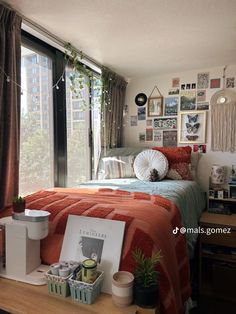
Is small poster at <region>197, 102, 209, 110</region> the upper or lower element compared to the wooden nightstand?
upper

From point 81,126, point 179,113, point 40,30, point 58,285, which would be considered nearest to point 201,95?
Result: point 179,113

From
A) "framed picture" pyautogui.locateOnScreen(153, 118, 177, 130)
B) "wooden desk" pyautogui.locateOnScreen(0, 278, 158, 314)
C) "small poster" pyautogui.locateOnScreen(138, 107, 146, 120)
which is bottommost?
"wooden desk" pyautogui.locateOnScreen(0, 278, 158, 314)

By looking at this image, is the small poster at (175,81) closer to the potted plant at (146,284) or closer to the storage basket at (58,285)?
the potted plant at (146,284)

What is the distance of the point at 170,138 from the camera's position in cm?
318

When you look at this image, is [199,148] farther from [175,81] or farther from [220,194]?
[175,81]

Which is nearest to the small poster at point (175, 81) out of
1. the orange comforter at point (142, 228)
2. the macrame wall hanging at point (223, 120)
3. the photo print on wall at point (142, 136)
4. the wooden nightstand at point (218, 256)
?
the macrame wall hanging at point (223, 120)

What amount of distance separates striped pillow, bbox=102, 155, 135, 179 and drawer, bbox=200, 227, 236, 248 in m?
0.95

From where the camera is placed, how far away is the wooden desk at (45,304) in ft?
3.22

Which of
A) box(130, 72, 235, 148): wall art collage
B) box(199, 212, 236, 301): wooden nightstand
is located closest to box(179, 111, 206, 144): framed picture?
box(130, 72, 235, 148): wall art collage

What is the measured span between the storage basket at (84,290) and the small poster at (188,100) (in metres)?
2.47

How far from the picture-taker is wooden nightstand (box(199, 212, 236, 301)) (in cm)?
212

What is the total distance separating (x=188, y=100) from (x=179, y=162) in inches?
33.5

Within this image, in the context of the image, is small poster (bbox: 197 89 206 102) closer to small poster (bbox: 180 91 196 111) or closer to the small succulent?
small poster (bbox: 180 91 196 111)

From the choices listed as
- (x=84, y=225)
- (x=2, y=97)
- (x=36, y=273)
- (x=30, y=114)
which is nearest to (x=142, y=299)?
(x=84, y=225)
